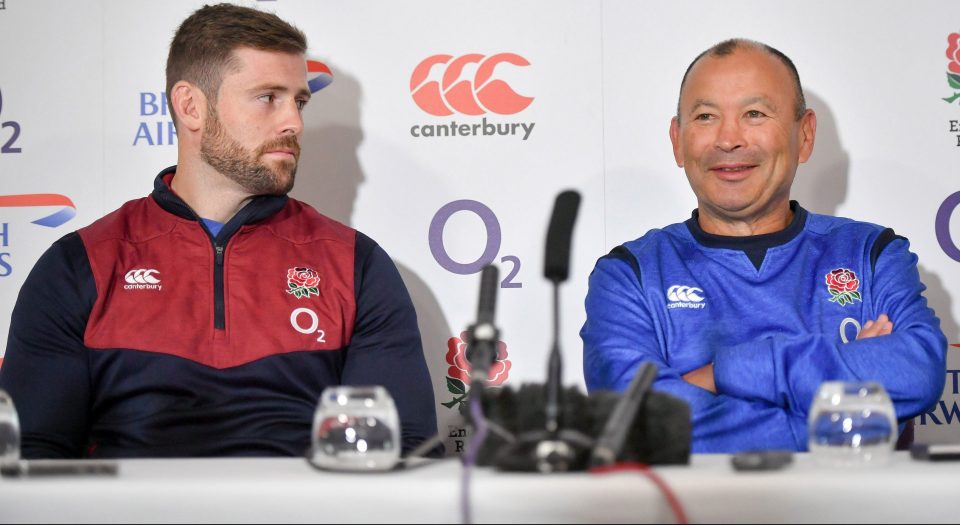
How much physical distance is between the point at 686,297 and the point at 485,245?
0.91 metres

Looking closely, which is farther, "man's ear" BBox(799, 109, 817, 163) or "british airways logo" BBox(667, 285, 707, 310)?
"man's ear" BBox(799, 109, 817, 163)

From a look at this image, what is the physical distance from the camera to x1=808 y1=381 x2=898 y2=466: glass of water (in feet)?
4.54

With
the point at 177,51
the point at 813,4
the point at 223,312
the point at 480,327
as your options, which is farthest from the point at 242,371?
the point at 813,4

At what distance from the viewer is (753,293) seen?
246 centimetres

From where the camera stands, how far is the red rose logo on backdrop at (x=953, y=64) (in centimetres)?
316

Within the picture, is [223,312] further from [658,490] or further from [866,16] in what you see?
[866,16]

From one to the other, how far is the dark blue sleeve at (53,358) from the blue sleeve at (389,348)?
600 millimetres

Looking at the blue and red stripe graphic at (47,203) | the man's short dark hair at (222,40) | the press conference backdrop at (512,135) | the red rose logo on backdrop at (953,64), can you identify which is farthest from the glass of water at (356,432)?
the red rose logo on backdrop at (953,64)

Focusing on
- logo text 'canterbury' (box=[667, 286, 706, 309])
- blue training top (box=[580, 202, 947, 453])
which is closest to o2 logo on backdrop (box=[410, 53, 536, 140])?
blue training top (box=[580, 202, 947, 453])

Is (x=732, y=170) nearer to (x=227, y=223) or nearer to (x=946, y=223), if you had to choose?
(x=946, y=223)

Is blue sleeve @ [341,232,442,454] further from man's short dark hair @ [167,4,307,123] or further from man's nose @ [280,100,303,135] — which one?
man's short dark hair @ [167,4,307,123]

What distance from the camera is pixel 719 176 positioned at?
256 cm

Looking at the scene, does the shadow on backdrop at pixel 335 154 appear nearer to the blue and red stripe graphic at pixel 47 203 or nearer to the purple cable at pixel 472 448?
the blue and red stripe graphic at pixel 47 203

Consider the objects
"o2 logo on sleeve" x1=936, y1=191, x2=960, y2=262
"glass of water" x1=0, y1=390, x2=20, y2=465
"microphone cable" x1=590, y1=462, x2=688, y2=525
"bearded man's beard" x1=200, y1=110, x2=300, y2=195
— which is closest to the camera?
"microphone cable" x1=590, y1=462, x2=688, y2=525
